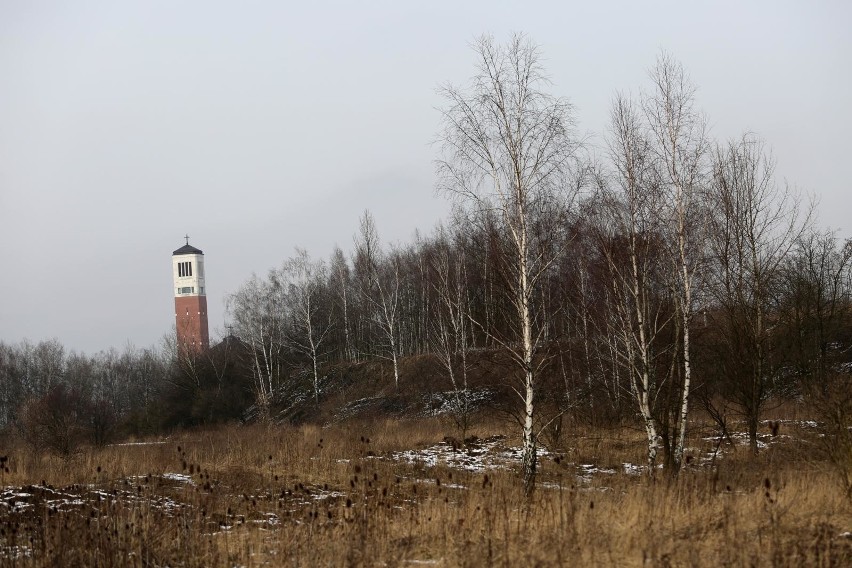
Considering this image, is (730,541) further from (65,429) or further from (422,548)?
(65,429)

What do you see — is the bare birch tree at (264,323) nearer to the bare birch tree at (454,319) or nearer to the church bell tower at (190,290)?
the bare birch tree at (454,319)

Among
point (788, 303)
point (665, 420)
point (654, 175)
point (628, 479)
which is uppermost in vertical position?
point (654, 175)

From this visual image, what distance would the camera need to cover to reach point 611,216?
15.3 meters

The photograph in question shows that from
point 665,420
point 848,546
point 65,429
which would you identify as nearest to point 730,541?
point 848,546

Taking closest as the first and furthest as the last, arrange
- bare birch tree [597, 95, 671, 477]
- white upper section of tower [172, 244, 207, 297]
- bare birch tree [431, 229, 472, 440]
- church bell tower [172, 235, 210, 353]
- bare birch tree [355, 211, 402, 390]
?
bare birch tree [597, 95, 671, 477]
bare birch tree [431, 229, 472, 440]
bare birch tree [355, 211, 402, 390]
church bell tower [172, 235, 210, 353]
white upper section of tower [172, 244, 207, 297]

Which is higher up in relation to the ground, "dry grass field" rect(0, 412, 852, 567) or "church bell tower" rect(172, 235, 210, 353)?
"church bell tower" rect(172, 235, 210, 353)

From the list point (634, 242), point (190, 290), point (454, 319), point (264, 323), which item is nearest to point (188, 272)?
point (190, 290)

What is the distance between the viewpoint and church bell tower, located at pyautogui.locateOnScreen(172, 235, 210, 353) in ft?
269

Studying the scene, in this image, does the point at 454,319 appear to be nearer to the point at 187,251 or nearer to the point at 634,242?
the point at 634,242

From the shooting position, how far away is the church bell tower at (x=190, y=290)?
82.1 metres

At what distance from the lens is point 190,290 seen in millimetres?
83625

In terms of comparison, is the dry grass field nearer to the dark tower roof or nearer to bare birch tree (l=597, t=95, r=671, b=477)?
bare birch tree (l=597, t=95, r=671, b=477)

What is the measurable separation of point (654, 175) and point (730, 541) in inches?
377

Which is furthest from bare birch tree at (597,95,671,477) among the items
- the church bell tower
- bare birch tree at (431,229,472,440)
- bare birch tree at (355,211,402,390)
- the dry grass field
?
the church bell tower
